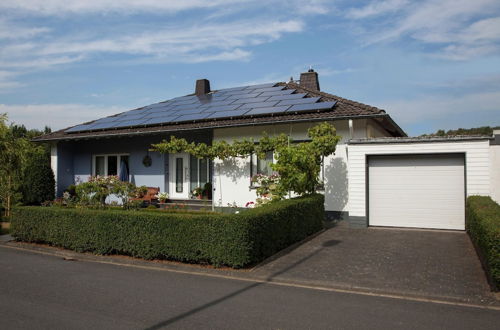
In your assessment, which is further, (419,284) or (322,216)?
(322,216)

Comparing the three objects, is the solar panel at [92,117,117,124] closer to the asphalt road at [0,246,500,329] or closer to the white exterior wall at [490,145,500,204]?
the asphalt road at [0,246,500,329]

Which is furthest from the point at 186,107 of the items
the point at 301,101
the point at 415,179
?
the point at 415,179

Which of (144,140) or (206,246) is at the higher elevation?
(144,140)

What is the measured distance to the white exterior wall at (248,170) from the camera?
13602 millimetres

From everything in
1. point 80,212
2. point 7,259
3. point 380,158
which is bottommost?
point 7,259

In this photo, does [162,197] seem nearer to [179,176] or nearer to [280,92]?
[179,176]

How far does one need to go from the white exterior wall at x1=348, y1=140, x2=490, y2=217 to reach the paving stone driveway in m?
1.34

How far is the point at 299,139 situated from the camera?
14.4 m

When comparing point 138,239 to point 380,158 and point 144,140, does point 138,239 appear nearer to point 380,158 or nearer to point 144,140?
point 380,158

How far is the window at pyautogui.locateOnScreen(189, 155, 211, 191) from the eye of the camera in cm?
1723

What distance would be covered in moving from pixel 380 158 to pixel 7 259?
10.7 m

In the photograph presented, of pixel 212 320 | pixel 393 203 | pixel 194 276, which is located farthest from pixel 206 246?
pixel 393 203

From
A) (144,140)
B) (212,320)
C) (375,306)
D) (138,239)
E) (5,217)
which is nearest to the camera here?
(212,320)

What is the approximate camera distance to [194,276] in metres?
7.99
